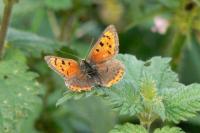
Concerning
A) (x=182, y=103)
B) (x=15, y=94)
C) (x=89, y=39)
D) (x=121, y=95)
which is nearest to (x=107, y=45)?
(x=121, y=95)

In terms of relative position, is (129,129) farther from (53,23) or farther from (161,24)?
(53,23)

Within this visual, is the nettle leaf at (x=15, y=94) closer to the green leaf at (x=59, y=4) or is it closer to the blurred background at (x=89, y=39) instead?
the blurred background at (x=89, y=39)

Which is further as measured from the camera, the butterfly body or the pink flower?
the pink flower

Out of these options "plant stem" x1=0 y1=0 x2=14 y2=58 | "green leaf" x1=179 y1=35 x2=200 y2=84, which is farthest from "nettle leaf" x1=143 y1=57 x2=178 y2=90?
"green leaf" x1=179 y1=35 x2=200 y2=84

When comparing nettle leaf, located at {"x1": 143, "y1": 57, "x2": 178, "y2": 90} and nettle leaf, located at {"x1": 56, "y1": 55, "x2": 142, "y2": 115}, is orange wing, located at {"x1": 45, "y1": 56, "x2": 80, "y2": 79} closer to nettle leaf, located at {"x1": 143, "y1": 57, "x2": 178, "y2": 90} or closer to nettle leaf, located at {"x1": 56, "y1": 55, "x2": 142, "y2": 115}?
nettle leaf, located at {"x1": 56, "y1": 55, "x2": 142, "y2": 115}

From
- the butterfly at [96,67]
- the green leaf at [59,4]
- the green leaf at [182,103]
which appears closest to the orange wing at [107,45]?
the butterfly at [96,67]

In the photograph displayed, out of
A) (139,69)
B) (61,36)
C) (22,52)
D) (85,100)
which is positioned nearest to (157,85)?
(139,69)
